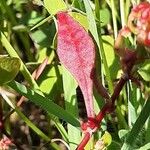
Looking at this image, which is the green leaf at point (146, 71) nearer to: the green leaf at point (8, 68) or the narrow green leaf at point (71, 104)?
the narrow green leaf at point (71, 104)

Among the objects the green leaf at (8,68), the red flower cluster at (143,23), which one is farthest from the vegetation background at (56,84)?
the red flower cluster at (143,23)

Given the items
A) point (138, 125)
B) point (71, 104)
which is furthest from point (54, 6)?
point (138, 125)

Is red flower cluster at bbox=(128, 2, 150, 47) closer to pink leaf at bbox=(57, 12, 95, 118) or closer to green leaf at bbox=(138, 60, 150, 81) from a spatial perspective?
pink leaf at bbox=(57, 12, 95, 118)

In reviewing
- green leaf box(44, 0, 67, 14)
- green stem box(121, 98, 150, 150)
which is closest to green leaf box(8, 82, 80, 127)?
green stem box(121, 98, 150, 150)

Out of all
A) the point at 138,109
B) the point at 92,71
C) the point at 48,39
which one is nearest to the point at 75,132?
the point at 138,109

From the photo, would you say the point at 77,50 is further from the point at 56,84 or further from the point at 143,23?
the point at 56,84
